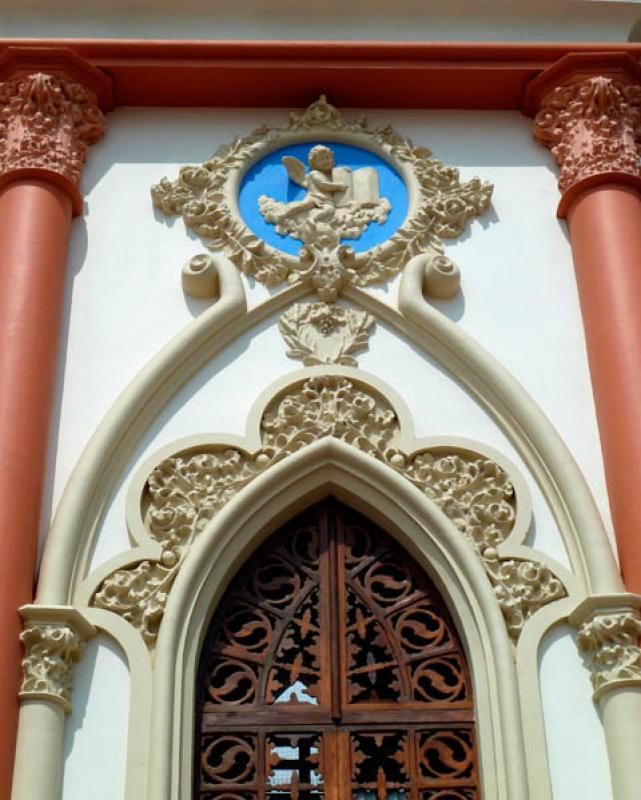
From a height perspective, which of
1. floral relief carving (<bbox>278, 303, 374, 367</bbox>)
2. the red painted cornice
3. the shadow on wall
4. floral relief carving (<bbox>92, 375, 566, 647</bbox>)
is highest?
the red painted cornice

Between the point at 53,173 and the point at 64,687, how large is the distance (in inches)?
143

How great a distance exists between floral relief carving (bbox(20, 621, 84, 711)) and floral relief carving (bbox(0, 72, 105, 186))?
3.35 metres

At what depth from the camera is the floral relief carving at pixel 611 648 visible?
9.02m

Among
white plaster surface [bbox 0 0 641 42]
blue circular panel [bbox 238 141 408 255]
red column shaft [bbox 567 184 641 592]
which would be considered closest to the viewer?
red column shaft [bbox 567 184 641 592]

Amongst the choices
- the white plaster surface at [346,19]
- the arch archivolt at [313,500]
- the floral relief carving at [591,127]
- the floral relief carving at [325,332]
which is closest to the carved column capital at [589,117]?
the floral relief carving at [591,127]

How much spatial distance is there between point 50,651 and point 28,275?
259 cm

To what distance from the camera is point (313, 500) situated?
33.0 ft

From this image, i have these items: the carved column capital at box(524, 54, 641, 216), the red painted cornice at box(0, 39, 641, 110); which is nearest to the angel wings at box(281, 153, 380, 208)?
the red painted cornice at box(0, 39, 641, 110)

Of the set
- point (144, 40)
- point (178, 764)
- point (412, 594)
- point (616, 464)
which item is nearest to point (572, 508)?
point (616, 464)

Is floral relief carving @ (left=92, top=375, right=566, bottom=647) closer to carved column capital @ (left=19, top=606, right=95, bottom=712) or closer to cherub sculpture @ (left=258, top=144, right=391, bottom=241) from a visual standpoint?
carved column capital @ (left=19, top=606, right=95, bottom=712)

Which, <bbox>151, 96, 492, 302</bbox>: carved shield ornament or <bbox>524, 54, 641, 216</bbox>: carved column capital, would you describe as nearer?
<bbox>151, 96, 492, 302</bbox>: carved shield ornament

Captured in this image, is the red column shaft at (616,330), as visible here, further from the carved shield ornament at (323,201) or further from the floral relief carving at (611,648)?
the carved shield ornament at (323,201)

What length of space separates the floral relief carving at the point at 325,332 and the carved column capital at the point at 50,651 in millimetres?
2370

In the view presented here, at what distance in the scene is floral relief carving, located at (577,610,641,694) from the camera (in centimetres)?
902
